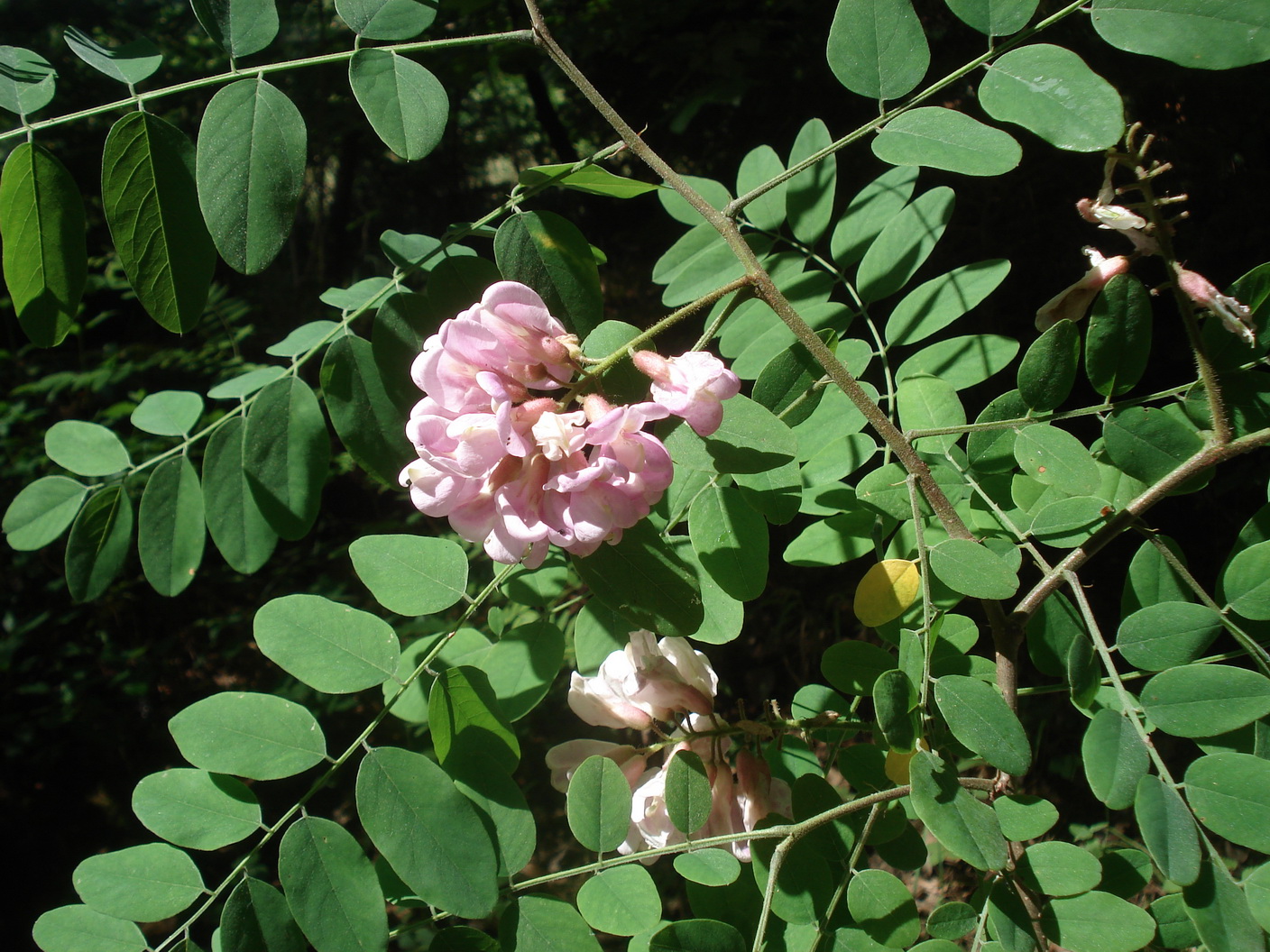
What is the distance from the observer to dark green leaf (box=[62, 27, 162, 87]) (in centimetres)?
80

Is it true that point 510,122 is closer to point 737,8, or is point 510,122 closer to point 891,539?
point 737,8

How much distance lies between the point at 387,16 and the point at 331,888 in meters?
0.84

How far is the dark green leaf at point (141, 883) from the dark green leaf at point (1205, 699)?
0.88 m

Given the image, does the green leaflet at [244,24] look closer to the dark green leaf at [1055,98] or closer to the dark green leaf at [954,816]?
the dark green leaf at [1055,98]

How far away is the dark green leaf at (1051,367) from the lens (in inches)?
29.6

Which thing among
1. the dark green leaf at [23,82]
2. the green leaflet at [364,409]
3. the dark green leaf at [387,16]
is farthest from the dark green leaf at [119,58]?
the green leaflet at [364,409]

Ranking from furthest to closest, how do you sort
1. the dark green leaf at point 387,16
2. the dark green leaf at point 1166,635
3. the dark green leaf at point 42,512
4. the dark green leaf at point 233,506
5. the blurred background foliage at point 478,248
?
the blurred background foliage at point 478,248 < the dark green leaf at point 42,512 < the dark green leaf at point 233,506 < the dark green leaf at point 387,16 < the dark green leaf at point 1166,635

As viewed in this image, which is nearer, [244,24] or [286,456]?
[244,24]

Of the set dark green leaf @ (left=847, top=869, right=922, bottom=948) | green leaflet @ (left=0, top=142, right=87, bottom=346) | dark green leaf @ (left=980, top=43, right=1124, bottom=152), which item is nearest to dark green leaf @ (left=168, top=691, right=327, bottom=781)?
green leaflet @ (left=0, top=142, right=87, bottom=346)

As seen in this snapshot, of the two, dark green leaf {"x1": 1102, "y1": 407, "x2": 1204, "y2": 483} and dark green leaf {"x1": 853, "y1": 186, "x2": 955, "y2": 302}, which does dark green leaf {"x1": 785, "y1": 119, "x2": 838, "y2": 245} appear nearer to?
dark green leaf {"x1": 853, "y1": 186, "x2": 955, "y2": 302}

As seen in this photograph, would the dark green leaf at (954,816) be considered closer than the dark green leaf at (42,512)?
Yes

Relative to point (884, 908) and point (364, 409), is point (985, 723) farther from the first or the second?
point (364, 409)

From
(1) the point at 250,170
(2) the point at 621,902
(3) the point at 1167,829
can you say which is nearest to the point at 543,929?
(2) the point at 621,902

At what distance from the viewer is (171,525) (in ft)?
3.26
